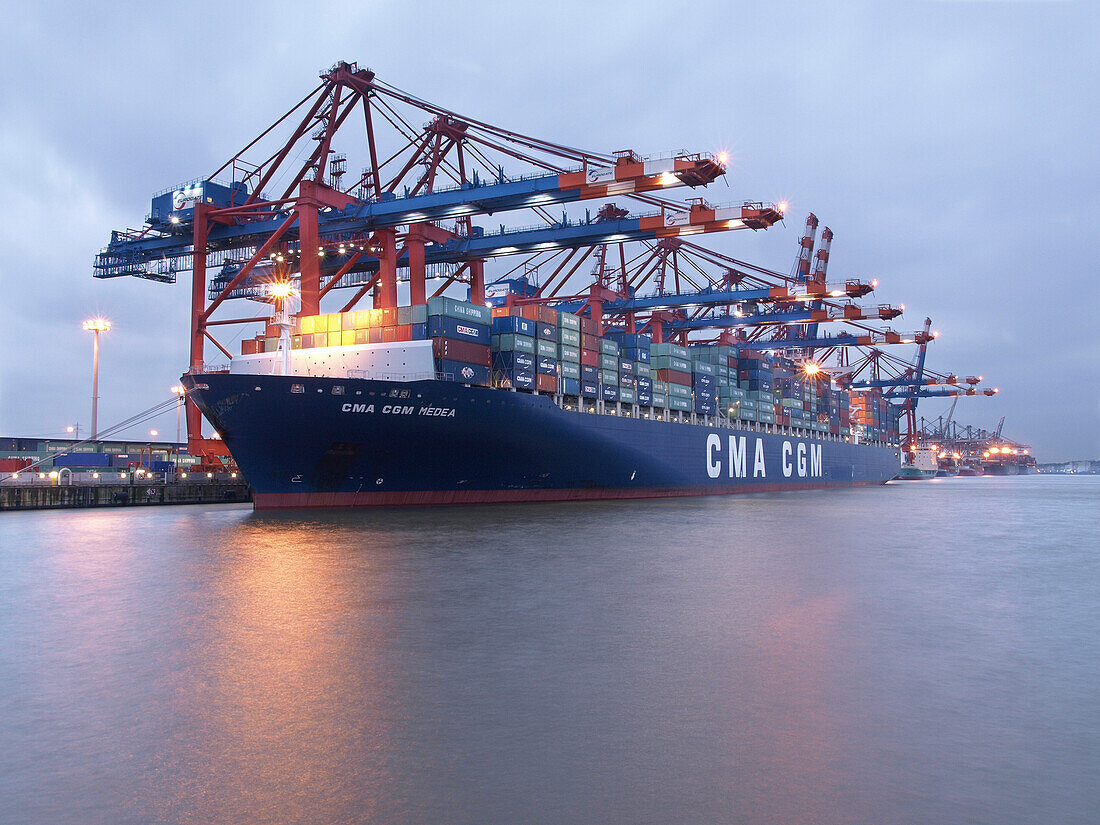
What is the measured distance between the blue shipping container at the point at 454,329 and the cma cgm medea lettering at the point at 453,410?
7cm

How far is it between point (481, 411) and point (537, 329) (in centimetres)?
625

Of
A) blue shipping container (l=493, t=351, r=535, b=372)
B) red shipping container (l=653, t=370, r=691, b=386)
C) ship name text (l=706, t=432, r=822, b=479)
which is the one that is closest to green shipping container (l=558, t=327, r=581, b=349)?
blue shipping container (l=493, t=351, r=535, b=372)

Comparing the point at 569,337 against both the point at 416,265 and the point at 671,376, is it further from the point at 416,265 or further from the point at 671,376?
the point at 671,376

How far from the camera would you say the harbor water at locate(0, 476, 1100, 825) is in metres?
4.27

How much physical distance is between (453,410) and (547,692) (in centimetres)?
2270

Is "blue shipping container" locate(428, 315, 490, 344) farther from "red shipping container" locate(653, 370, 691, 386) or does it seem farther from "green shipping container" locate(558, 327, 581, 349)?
"red shipping container" locate(653, 370, 691, 386)

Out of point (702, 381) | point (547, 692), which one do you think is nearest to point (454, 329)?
point (702, 381)

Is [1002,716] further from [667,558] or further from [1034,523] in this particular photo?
[1034,523]

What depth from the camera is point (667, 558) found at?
50.2 ft

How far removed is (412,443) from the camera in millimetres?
28266

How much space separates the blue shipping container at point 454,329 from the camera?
29734 millimetres

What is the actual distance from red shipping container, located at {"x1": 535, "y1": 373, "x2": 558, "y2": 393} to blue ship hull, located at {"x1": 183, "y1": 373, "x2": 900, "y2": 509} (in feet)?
1.63

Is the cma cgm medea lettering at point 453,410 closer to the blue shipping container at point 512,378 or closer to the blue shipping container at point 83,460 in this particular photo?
the blue shipping container at point 512,378

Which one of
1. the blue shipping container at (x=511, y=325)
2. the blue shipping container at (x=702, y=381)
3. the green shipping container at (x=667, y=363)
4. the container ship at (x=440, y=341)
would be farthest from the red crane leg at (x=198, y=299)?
the blue shipping container at (x=702, y=381)
